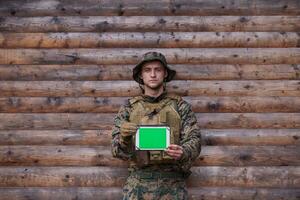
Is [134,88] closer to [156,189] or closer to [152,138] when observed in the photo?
[156,189]

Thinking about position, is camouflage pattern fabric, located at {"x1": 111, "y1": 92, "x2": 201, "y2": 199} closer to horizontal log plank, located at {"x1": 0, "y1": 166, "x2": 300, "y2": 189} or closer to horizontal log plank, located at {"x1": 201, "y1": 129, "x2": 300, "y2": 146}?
horizontal log plank, located at {"x1": 0, "y1": 166, "x2": 300, "y2": 189}

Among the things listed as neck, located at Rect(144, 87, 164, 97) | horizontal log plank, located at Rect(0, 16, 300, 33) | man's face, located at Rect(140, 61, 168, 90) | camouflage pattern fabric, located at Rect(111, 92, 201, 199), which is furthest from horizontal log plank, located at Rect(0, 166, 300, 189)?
horizontal log plank, located at Rect(0, 16, 300, 33)

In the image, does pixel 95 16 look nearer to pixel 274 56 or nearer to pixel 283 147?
pixel 274 56

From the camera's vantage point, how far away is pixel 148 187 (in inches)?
189

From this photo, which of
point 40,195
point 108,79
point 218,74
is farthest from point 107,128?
point 218,74

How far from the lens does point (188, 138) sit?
482 centimetres

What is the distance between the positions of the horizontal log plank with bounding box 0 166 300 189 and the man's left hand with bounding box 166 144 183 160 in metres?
1.28

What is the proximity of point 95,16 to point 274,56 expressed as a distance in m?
2.30

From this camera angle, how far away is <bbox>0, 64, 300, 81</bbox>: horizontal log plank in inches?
243

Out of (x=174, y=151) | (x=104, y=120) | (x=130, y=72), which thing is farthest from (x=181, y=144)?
(x=130, y=72)

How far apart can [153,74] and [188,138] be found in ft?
2.29

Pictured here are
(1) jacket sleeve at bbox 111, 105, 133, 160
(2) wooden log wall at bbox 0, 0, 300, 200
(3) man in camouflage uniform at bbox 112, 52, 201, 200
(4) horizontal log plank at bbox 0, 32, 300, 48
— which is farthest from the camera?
(4) horizontal log plank at bbox 0, 32, 300, 48

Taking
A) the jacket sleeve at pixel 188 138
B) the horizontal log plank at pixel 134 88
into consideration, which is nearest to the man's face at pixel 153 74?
the jacket sleeve at pixel 188 138

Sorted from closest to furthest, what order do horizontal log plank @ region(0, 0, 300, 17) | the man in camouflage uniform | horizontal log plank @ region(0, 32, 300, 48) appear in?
1. the man in camouflage uniform
2. horizontal log plank @ region(0, 32, 300, 48)
3. horizontal log plank @ region(0, 0, 300, 17)
